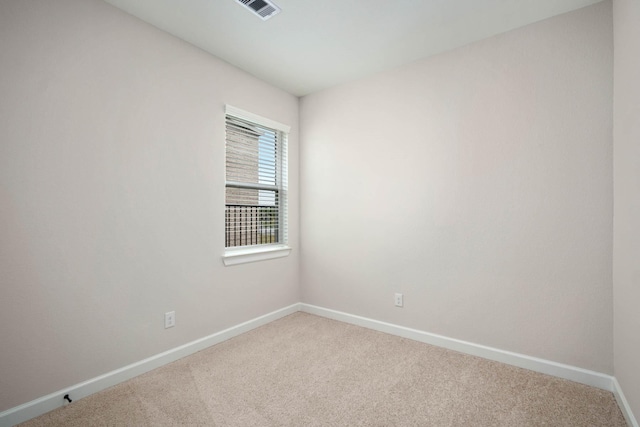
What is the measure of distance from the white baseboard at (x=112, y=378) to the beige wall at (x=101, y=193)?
0.13 feet

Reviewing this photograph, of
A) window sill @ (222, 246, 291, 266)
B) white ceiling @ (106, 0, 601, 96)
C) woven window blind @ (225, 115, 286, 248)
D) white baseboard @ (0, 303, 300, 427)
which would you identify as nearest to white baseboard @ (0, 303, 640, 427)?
white baseboard @ (0, 303, 300, 427)

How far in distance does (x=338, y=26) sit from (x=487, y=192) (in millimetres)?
1705

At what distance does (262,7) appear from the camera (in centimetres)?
204

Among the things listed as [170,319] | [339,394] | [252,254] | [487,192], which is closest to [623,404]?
[487,192]

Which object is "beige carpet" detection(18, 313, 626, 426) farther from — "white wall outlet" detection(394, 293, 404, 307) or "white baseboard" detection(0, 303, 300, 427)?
"white wall outlet" detection(394, 293, 404, 307)

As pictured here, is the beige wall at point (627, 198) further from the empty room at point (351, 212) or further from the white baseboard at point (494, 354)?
the white baseboard at point (494, 354)

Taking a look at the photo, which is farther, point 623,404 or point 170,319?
point 170,319

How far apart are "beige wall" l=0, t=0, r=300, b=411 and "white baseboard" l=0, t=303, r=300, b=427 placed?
4 cm

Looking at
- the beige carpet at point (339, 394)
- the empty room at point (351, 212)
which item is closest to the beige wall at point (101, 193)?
the empty room at point (351, 212)

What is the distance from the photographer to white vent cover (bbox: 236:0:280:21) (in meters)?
1.98

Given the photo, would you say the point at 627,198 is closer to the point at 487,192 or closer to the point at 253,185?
the point at 487,192

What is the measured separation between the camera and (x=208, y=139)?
2639 mm

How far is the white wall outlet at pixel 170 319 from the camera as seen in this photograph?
2338 millimetres

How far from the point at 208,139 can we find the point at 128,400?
6.43 ft
